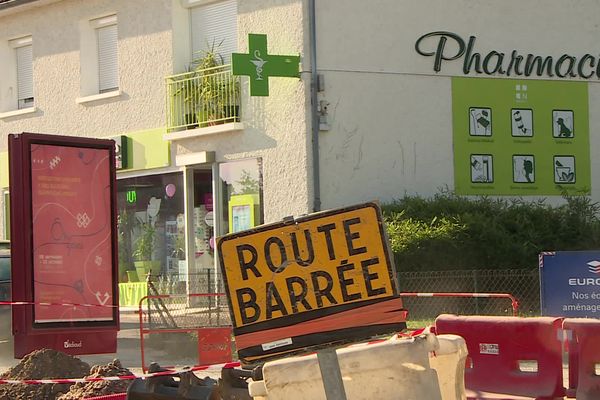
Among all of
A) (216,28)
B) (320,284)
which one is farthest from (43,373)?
(216,28)

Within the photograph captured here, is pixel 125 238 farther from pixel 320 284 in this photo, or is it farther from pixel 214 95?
pixel 320 284

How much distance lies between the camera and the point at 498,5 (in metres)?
21.7

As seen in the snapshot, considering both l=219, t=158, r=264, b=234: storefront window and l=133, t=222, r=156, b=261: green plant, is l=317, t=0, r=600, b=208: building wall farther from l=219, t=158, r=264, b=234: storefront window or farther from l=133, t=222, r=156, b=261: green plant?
l=133, t=222, r=156, b=261: green plant

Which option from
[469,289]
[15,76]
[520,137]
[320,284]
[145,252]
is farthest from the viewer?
[15,76]

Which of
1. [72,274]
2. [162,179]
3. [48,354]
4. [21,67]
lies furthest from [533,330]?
[21,67]

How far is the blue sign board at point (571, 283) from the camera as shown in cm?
1396

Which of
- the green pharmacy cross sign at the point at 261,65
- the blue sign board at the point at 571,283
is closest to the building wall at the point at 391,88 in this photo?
the green pharmacy cross sign at the point at 261,65

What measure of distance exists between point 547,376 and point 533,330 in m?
0.40

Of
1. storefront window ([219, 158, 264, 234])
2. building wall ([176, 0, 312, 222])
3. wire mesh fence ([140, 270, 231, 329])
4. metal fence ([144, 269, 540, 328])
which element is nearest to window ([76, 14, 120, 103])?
building wall ([176, 0, 312, 222])

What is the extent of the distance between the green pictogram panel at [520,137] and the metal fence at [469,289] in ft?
13.1

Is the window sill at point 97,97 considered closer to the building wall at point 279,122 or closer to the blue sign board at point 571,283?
the building wall at point 279,122

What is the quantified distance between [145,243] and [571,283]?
1136 cm

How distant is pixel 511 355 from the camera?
31.6 feet

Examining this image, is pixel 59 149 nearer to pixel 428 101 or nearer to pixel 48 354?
pixel 48 354
